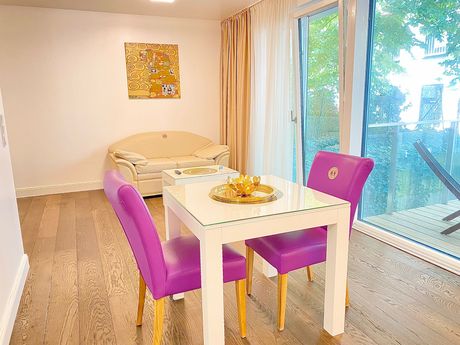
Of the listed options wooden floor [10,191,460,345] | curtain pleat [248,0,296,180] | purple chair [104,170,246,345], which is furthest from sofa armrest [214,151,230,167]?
purple chair [104,170,246,345]

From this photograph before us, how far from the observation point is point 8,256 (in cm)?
201

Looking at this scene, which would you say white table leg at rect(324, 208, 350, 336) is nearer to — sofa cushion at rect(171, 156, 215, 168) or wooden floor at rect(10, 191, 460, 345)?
wooden floor at rect(10, 191, 460, 345)

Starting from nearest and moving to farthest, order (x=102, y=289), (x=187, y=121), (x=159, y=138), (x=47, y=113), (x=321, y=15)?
(x=102, y=289) < (x=321, y=15) < (x=47, y=113) < (x=159, y=138) < (x=187, y=121)

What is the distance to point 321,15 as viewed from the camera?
3428mm

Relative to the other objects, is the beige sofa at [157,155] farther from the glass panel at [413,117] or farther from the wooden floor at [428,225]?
the wooden floor at [428,225]

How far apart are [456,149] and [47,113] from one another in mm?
4717

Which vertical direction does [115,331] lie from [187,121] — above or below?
below

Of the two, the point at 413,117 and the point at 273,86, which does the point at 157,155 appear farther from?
the point at 413,117

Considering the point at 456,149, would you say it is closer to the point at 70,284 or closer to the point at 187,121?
the point at 70,284

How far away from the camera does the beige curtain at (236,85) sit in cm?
459

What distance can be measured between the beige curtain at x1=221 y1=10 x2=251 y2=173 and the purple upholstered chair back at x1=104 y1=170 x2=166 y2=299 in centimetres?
339

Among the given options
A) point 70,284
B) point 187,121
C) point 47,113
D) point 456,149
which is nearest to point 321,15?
point 456,149

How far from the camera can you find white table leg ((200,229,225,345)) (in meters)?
1.37

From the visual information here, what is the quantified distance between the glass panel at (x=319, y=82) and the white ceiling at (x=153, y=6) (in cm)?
110
